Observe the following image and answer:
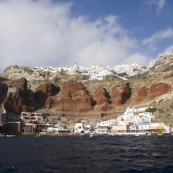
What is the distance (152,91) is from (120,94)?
54.8 ft

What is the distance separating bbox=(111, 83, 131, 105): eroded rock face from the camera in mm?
153625

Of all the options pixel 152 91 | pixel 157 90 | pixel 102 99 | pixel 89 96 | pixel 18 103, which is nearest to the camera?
pixel 157 90

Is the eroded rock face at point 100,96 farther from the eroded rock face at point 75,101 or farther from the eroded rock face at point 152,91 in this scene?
the eroded rock face at point 152,91

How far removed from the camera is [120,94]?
503 ft

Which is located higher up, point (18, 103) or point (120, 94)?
point (120, 94)

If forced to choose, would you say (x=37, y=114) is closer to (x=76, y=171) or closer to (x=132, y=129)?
(x=132, y=129)

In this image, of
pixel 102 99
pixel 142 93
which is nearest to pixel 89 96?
pixel 102 99

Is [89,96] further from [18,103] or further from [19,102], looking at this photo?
[18,103]

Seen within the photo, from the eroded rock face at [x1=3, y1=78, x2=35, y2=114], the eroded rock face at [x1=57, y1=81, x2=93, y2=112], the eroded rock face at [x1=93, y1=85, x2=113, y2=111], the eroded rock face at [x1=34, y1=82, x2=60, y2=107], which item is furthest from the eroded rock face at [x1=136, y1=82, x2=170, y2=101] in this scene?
the eroded rock face at [x1=3, y1=78, x2=35, y2=114]

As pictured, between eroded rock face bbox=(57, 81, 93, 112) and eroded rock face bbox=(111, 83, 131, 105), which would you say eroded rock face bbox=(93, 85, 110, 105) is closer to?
eroded rock face bbox=(57, 81, 93, 112)

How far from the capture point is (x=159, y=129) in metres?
116

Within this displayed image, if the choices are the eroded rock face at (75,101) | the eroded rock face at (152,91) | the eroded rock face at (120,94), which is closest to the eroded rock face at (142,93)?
the eroded rock face at (152,91)

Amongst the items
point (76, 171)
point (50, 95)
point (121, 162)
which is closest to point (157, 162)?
point (121, 162)

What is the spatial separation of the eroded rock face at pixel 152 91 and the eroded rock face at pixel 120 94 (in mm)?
7209
